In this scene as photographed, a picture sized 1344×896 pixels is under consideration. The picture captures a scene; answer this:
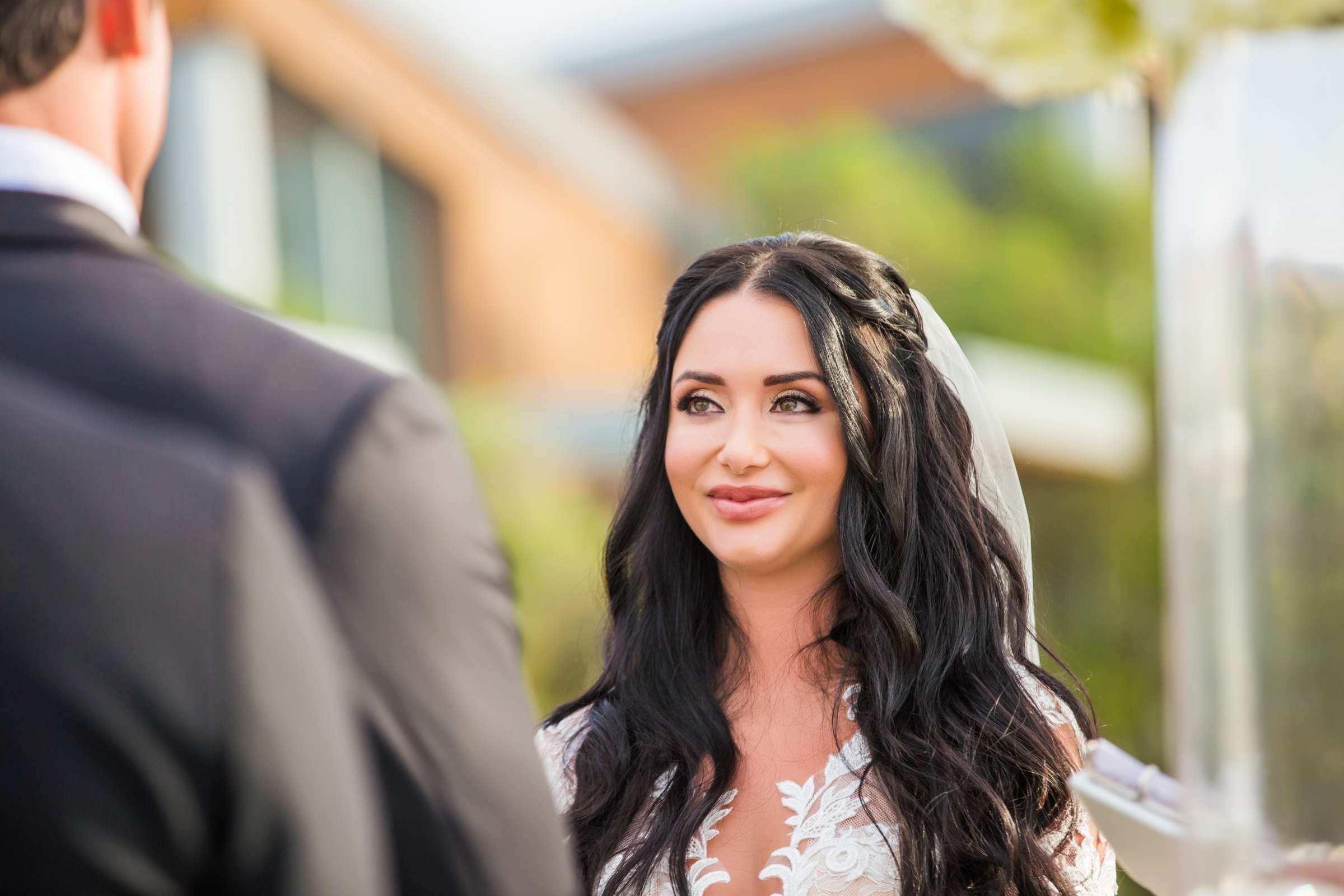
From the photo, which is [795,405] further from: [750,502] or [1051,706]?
[1051,706]

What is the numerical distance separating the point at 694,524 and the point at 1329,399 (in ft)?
5.22

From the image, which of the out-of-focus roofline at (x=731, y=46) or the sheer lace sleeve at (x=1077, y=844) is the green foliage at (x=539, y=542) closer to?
the sheer lace sleeve at (x=1077, y=844)

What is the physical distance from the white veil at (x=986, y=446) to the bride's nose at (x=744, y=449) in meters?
0.55

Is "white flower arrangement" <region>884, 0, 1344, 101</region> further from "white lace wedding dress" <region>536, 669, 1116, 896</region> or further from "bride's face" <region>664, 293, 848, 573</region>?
"white lace wedding dress" <region>536, 669, 1116, 896</region>

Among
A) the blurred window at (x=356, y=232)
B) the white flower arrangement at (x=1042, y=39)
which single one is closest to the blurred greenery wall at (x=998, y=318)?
the blurred window at (x=356, y=232)

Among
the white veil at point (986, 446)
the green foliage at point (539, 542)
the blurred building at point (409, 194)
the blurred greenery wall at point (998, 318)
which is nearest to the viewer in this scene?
the white veil at point (986, 446)

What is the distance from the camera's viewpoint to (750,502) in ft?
9.77

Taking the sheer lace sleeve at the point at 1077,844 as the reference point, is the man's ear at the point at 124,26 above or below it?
above

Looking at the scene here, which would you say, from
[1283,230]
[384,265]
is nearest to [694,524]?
[1283,230]

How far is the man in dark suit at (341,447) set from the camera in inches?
51.1

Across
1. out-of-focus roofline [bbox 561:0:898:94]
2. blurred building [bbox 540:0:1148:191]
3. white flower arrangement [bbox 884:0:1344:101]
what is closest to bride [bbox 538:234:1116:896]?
white flower arrangement [bbox 884:0:1344:101]

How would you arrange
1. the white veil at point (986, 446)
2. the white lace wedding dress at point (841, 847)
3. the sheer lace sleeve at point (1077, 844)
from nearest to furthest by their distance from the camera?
the white lace wedding dress at point (841, 847)
the sheer lace sleeve at point (1077, 844)
the white veil at point (986, 446)

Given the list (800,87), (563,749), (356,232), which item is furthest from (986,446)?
(800,87)

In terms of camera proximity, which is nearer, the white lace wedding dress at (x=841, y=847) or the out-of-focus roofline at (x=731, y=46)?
the white lace wedding dress at (x=841, y=847)
